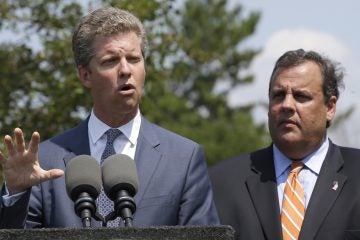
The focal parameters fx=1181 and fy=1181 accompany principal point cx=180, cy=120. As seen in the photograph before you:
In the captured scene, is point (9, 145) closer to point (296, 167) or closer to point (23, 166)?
point (23, 166)

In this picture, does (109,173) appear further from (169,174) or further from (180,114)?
(180,114)

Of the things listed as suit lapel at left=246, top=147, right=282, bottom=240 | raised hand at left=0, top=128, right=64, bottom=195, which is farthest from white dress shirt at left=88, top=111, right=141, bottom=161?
suit lapel at left=246, top=147, right=282, bottom=240

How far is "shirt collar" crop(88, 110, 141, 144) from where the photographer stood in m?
6.42

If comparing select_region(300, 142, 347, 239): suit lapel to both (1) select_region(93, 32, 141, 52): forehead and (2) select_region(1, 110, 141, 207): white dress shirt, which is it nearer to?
(2) select_region(1, 110, 141, 207): white dress shirt

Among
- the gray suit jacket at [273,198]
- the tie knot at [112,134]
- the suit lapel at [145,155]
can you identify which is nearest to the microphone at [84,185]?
the suit lapel at [145,155]

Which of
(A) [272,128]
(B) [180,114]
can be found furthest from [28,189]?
(B) [180,114]

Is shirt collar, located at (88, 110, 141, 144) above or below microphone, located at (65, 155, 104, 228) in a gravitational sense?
above

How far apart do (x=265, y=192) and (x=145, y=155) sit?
4.47 ft

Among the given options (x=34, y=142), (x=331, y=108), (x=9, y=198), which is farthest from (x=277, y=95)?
(x=34, y=142)

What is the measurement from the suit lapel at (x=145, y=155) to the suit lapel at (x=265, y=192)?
1.25 metres

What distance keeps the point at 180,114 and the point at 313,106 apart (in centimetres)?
4938

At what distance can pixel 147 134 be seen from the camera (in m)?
6.45

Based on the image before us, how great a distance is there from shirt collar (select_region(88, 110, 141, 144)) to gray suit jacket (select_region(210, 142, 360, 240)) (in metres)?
1.22

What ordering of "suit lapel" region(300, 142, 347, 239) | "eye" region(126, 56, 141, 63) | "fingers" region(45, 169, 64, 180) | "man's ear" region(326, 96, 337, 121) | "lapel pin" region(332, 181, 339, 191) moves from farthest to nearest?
"man's ear" region(326, 96, 337, 121)
"lapel pin" region(332, 181, 339, 191)
"suit lapel" region(300, 142, 347, 239)
"eye" region(126, 56, 141, 63)
"fingers" region(45, 169, 64, 180)
